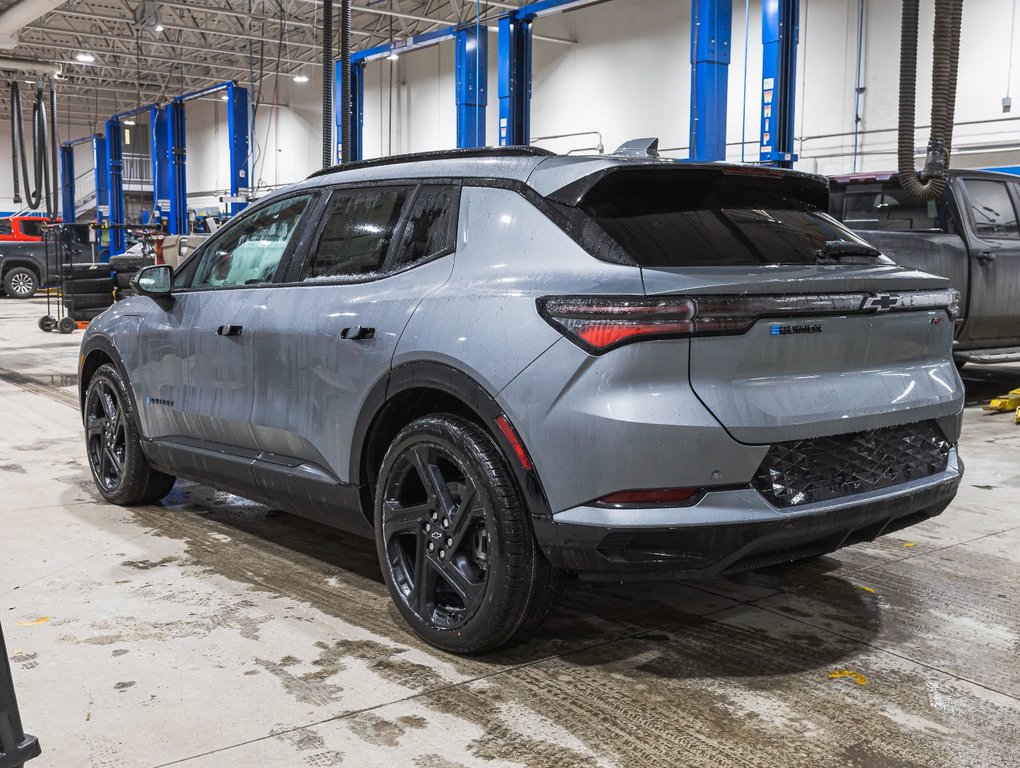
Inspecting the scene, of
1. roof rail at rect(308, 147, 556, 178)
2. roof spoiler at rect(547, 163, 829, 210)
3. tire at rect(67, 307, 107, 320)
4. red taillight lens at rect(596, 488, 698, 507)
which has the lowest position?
tire at rect(67, 307, 107, 320)

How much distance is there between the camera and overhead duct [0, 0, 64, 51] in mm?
19078

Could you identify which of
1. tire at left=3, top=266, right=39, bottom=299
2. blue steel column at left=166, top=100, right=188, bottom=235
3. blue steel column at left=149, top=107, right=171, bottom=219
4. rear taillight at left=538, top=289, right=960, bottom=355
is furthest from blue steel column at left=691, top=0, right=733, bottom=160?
tire at left=3, top=266, right=39, bottom=299

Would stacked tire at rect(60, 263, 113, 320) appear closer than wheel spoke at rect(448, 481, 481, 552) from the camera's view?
No

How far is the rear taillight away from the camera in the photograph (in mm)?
2764

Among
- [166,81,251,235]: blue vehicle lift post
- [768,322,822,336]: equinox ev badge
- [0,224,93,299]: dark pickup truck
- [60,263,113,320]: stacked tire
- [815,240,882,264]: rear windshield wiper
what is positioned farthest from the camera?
[0,224,93,299]: dark pickup truck

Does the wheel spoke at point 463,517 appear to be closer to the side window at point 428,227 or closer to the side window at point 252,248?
the side window at point 428,227

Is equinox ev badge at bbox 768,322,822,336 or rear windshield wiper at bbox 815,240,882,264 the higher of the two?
rear windshield wiper at bbox 815,240,882,264

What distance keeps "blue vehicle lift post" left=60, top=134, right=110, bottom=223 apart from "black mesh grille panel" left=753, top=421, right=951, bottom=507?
100ft

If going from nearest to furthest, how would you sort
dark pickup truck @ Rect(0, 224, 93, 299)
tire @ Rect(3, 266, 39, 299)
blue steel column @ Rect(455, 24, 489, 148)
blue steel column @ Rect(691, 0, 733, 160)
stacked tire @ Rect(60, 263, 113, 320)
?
blue steel column @ Rect(691, 0, 733, 160), blue steel column @ Rect(455, 24, 489, 148), stacked tire @ Rect(60, 263, 113, 320), dark pickup truck @ Rect(0, 224, 93, 299), tire @ Rect(3, 266, 39, 299)

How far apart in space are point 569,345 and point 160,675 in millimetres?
1598

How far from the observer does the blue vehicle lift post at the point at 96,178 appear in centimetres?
3119

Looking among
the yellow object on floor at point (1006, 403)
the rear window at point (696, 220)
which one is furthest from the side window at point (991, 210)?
the rear window at point (696, 220)

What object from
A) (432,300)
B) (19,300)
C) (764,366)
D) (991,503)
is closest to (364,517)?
(432,300)

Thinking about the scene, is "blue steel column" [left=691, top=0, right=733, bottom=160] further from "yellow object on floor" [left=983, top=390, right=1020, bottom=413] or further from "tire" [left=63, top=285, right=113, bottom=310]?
"tire" [left=63, top=285, right=113, bottom=310]
